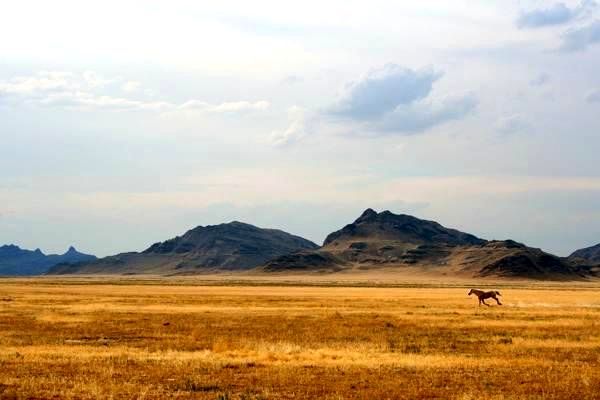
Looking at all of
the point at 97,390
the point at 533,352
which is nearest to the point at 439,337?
the point at 533,352

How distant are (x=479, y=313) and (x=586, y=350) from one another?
24343 mm

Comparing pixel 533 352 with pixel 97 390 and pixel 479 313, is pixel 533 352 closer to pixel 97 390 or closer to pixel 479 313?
pixel 97 390

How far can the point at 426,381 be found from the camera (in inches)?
862

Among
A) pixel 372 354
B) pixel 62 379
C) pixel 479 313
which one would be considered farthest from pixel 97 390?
pixel 479 313

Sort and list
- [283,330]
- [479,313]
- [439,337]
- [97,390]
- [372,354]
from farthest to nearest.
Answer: [479,313] → [283,330] → [439,337] → [372,354] → [97,390]

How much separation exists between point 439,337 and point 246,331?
8922 millimetres

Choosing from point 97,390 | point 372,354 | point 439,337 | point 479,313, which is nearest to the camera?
point 97,390

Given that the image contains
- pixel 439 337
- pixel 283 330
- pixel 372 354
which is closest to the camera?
pixel 372 354

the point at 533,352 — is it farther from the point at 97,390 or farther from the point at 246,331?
the point at 97,390

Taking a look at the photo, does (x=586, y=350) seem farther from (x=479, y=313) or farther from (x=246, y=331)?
(x=479, y=313)

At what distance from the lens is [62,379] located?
21.5m

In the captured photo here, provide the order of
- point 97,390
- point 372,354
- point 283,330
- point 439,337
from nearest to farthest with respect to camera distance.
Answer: point 97,390
point 372,354
point 439,337
point 283,330

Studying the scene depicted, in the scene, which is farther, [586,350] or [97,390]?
[586,350]

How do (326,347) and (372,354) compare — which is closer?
(372,354)
